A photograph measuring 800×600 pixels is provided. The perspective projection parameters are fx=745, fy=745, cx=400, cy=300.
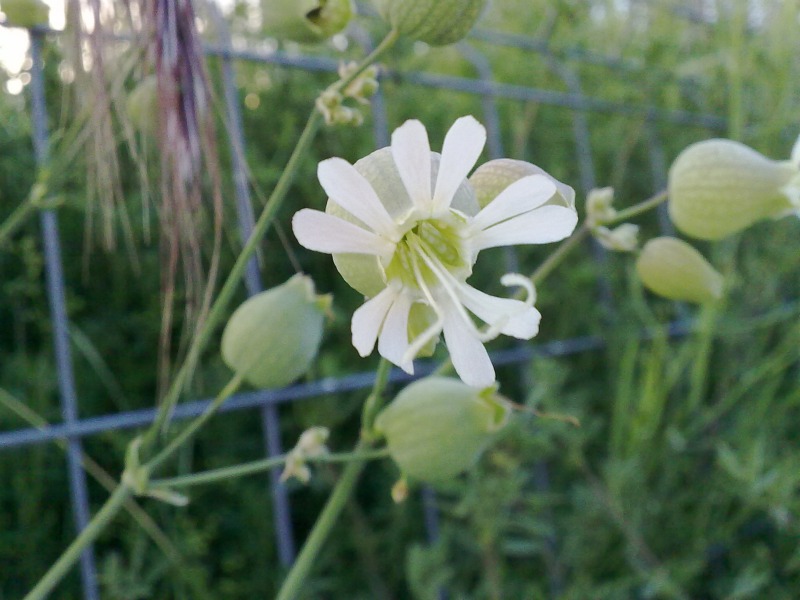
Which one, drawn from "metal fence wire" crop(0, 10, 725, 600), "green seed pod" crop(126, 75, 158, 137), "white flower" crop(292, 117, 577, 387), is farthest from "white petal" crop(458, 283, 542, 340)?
"green seed pod" crop(126, 75, 158, 137)

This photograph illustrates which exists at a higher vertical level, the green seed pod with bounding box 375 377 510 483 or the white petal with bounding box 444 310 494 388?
the white petal with bounding box 444 310 494 388

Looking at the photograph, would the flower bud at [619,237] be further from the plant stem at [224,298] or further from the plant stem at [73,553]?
the plant stem at [73,553]

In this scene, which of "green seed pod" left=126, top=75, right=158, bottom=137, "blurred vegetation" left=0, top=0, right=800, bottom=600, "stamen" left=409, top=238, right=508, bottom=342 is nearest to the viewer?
"stamen" left=409, top=238, right=508, bottom=342

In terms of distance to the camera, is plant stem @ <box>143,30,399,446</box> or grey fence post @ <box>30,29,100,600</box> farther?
grey fence post @ <box>30,29,100,600</box>

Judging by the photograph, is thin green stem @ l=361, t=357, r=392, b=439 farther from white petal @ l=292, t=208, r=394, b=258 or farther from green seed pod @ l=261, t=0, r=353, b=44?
green seed pod @ l=261, t=0, r=353, b=44

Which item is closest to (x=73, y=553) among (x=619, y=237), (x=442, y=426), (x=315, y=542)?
(x=315, y=542)

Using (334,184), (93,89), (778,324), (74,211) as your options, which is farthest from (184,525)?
(778,324)

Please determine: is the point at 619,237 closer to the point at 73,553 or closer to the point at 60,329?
the point at 73,553
